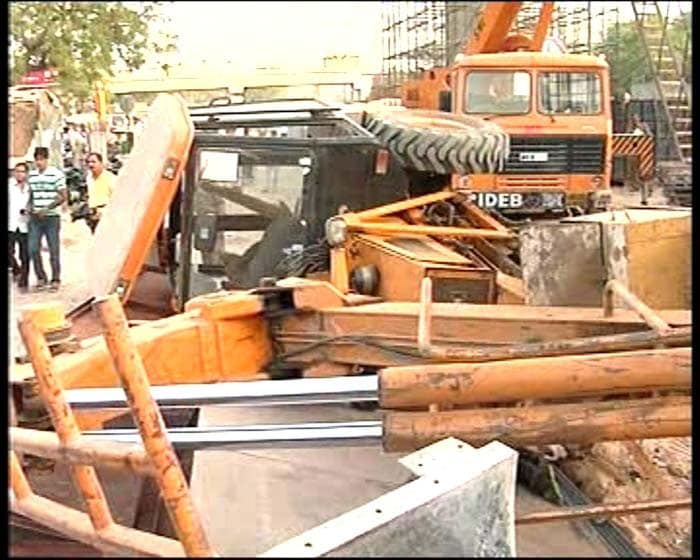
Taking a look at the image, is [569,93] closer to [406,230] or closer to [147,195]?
[406,230]

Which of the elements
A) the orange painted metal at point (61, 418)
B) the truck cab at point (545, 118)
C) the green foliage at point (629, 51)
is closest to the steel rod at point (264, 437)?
the orange painted metal at point (61, 418)

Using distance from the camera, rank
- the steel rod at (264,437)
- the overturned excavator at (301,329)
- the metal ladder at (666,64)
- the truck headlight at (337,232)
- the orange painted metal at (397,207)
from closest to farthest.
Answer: the overturned excavator at (301,329), the steel rod at (264,437), the truck headlight at (337,232), the orange painted metal at (397,207), the metal ladder at (666,64)

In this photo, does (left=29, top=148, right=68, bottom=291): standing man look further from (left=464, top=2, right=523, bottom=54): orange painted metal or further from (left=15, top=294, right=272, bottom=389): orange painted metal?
(left=15, top=294, right=272, bottom=389): orange painted metal

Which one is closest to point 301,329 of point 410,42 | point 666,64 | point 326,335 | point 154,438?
point 326,335

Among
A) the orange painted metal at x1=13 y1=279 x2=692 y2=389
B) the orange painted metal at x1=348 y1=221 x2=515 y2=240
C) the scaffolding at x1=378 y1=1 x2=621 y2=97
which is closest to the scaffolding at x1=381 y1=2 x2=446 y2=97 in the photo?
the scaffolding at x1=378 y1=1 x2=621 y2=97

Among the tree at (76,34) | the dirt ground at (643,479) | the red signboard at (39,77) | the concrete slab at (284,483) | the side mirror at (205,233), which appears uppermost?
the tree at (76,34)

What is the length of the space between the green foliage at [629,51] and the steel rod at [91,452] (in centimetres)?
534

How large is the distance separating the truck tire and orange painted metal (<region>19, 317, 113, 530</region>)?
2.75 m

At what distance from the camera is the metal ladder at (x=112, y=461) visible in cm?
163

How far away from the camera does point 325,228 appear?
4.44m

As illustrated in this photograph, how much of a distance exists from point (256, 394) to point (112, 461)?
25.3 inches

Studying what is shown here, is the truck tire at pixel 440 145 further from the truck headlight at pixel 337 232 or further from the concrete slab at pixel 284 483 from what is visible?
the concrete slab at pixel 284 483

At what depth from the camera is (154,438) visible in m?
1.66

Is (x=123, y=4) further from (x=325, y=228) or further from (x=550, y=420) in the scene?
(x=325, y=228)
